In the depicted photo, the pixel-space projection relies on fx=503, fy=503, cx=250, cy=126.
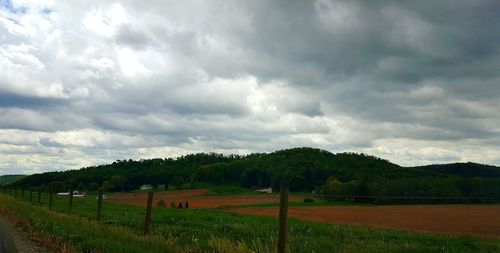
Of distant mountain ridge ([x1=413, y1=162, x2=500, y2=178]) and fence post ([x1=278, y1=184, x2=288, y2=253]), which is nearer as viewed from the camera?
fence post ([x1=278, y1=184, x2=288, y2=253])

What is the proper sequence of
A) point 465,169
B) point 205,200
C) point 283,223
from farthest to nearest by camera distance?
point 205,200
point 465,169
point 283,223

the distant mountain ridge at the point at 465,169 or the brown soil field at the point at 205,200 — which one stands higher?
the distant mountain ridge at the point at 465,169

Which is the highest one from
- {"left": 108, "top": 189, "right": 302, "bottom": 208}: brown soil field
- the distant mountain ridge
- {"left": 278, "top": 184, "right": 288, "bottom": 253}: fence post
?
the distant mountain ridge

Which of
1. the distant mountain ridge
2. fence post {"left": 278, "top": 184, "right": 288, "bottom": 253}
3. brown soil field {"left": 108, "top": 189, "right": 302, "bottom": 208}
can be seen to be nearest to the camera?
fence post {"left": 278, "top": 184, "right": 288, "bottom": 253}

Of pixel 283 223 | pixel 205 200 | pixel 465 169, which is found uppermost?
pixel 465 169

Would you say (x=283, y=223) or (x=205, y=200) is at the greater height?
(x=283, y=223)

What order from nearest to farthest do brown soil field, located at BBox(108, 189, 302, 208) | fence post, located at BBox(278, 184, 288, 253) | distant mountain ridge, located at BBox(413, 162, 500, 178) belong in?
1. fence post, located at BBox(278, 184, 288, 253)
2. distant mountain ridge, located at BBox(413, 162, 500, 178)
3. brown soil field, located at BBox(108, 189, 302, 208)

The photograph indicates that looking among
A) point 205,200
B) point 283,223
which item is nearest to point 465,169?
point 205,200

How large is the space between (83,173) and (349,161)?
334 ft

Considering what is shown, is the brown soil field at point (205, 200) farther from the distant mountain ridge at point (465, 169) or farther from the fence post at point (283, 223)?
the fence post at point (283, 223)

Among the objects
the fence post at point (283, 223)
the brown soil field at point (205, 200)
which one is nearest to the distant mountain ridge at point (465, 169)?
the brown soil field at point (205, 200)

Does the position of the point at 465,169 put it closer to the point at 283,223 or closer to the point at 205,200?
the point at 205,200

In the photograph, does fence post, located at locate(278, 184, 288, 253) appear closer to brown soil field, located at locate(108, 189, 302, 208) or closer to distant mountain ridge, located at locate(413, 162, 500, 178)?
distant mountain ridge, located at locate(413, 162, 500, 178)

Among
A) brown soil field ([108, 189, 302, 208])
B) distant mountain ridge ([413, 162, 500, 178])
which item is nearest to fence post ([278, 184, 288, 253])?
distant mountain ridge ([413, 162, 500, 178])
